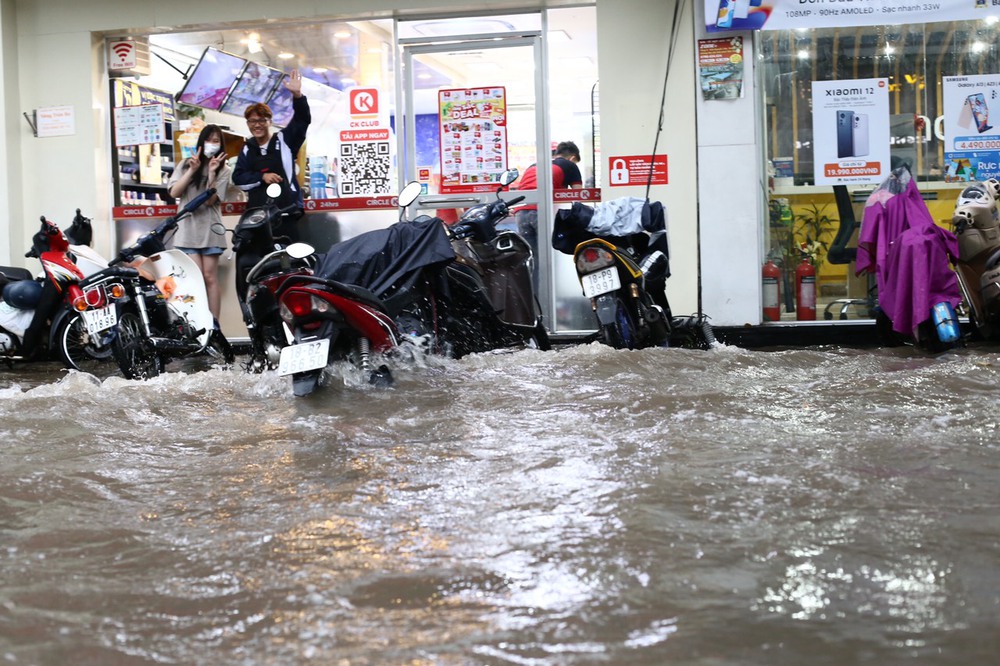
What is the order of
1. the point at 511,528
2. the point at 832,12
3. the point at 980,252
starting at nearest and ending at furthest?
the point at 511,528 < the point at 980,252 < the point at 832,12

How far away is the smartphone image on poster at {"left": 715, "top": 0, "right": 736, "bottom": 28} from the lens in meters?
10.1

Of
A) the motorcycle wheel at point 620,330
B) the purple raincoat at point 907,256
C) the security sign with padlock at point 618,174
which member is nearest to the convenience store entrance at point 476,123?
the security sign with padlock at point 618,174

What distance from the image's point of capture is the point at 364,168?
1118 centimetres

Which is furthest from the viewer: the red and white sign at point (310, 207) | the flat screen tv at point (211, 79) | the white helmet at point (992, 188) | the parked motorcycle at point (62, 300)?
the flat screen tv at point (211, 79)

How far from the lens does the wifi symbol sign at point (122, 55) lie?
11461 millimetres

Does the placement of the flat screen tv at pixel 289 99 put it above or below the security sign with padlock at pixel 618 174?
above

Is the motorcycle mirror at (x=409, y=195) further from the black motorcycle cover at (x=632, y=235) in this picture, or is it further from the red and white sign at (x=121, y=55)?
the red and white sign at (x=121, y=55)

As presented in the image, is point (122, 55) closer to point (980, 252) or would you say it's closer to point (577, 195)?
point (577, 195)

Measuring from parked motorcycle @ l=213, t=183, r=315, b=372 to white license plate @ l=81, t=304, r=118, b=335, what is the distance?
104cm

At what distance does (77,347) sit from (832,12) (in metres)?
6.77

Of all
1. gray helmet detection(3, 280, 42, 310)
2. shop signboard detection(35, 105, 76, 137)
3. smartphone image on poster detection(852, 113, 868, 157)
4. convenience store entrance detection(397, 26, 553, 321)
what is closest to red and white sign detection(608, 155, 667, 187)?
convenience store entrance detection(397, 26, 553, 321)

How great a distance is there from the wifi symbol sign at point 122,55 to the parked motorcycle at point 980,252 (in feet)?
24.9

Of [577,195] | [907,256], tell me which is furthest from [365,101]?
[907,256]

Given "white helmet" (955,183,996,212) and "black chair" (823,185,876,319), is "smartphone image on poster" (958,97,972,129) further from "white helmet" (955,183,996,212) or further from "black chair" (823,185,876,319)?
"white helmet" (955,183,996,212)
